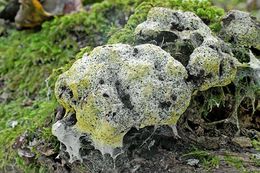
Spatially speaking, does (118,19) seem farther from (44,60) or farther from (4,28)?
(4,28)

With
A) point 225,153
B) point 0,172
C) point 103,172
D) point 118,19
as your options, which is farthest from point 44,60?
point 225,153

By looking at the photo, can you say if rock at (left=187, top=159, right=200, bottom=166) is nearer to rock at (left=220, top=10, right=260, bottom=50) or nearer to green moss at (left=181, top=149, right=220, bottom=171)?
green moss at (left=181, top=149, right=220, bottom=171)

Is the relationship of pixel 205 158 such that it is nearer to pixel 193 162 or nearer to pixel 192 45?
pixel 193 162

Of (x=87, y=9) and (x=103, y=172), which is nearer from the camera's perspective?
(x=103, y=172)

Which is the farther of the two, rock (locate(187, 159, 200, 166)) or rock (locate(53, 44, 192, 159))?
rock (locate(187, 159, 200, 166))

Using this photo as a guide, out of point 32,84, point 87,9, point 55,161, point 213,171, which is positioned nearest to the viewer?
point 213,171

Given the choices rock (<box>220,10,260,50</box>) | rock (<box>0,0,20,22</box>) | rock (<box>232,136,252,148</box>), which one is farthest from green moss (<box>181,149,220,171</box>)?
rock (<box>0,0,20,22</box>)
